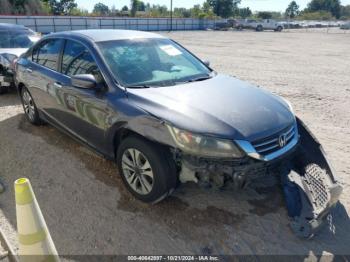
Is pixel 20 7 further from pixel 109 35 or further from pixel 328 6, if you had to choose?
pixel 328 6

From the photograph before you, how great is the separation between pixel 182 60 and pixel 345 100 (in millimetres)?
4897

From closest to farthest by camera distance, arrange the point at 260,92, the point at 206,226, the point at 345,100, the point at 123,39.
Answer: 1. the point at 206,226
2. the point at 260,92
3. the point at 123,39
4. the point at 345,100

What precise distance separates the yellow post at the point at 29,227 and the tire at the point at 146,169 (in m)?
1.08

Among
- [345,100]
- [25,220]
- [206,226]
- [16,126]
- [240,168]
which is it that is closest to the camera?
[25,220]

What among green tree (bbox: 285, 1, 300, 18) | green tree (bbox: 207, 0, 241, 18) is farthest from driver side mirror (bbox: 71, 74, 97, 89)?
green tree (bbox: 285, 1, 300, 18)

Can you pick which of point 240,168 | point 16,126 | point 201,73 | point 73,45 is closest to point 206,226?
point 240,168

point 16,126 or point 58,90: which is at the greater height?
point 58,90

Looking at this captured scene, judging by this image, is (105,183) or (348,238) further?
(105,183)

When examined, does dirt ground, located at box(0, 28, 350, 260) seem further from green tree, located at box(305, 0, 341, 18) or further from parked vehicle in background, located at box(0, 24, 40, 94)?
green tree, located at box(305, 0, 341, 18)

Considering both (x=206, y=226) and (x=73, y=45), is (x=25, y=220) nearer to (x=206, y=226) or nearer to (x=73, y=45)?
(x=206, y=226)

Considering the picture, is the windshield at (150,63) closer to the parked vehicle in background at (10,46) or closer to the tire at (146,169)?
the tire at (146,169)

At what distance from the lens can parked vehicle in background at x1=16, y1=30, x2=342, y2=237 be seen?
2.71 metres

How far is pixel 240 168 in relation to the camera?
2.67 meters

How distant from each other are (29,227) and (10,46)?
7.08m
